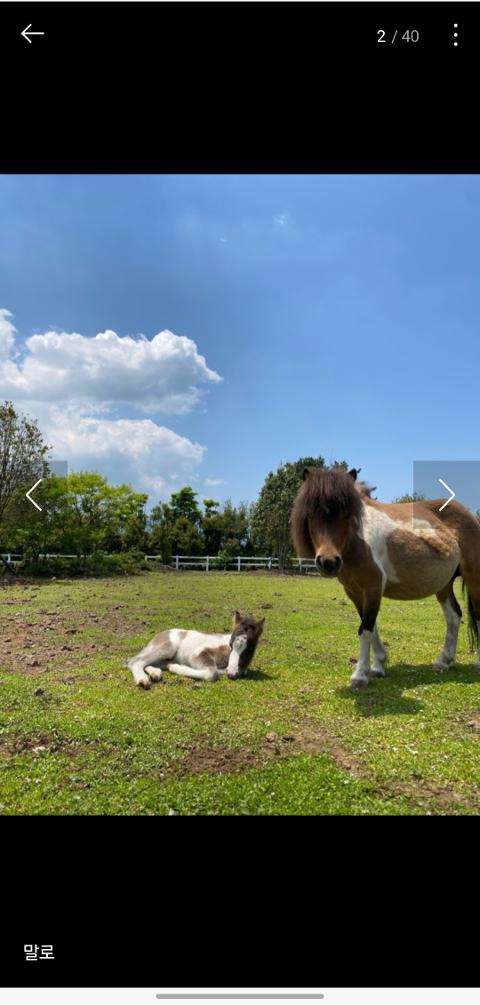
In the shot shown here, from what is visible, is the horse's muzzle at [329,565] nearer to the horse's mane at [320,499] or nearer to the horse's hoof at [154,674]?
the horse's mane at [320,499]

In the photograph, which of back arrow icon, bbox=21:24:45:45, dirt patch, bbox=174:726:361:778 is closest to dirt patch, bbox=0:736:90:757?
dirt patch, bbox=174:726:361:778

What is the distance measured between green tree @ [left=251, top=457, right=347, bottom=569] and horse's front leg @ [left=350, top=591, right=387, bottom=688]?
2.67ft

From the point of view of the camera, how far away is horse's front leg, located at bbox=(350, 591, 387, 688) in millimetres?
3586

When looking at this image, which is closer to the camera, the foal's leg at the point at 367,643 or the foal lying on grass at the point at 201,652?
the foal's leg at the point at 367,643

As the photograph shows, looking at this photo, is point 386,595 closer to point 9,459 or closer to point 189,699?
point 189,699

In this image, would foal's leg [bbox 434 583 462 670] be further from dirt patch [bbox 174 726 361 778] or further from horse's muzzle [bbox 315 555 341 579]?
dirt patch [bbox 174 726 361 778]

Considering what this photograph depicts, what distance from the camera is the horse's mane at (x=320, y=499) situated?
10.7 ft

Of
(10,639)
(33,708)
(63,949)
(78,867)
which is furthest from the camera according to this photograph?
(10,639)

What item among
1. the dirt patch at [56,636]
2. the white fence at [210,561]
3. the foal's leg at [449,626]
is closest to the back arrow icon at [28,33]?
the white fence at [210,561]

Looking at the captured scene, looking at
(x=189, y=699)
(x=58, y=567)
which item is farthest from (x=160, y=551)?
(x=189, y=699)

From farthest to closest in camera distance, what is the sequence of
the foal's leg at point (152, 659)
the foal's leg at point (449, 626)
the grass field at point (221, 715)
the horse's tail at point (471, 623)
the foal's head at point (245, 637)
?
the horse's tail at point (471, 623)
the foal's leg at point (449, 626)
the foal's head at point (245, 637)
the foal's leg at point (152, 659)
the grass field at point (221, 715)

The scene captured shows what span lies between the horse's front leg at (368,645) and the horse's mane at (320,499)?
866 mm

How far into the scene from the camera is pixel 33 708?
286 centimetres

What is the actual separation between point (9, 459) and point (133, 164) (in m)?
2.22
